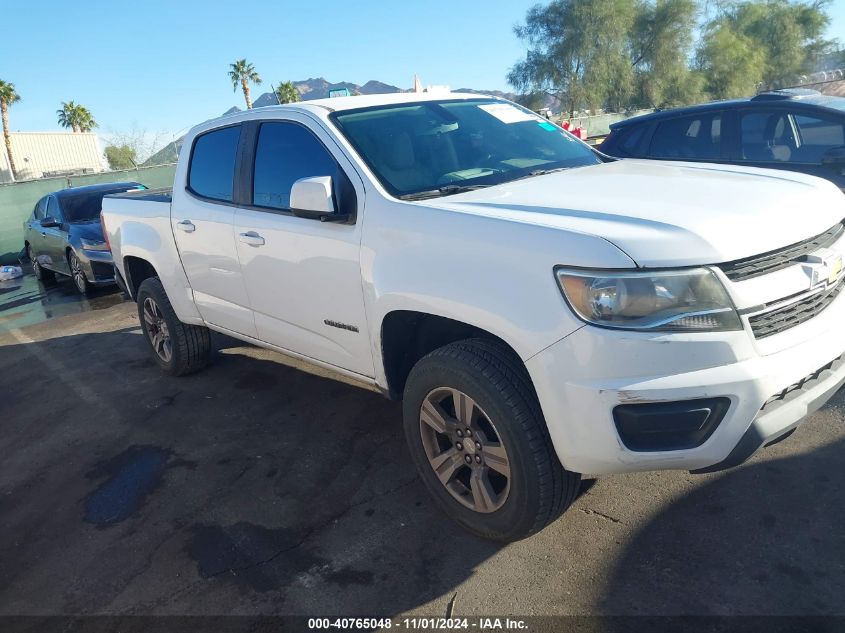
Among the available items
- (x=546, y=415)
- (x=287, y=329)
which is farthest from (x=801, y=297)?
(x=287, y=329)

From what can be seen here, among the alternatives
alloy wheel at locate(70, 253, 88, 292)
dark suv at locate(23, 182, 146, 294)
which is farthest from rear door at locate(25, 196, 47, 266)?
alloy wheel at locate(70, 253, 88, 292)

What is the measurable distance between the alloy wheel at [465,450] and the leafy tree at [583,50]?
53.3 metres

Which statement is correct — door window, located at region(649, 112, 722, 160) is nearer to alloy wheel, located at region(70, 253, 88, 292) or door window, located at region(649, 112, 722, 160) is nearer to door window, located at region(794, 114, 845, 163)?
door window, located at region(794, 114, 845, 163)

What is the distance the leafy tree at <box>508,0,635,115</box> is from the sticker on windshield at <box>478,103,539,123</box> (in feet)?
169

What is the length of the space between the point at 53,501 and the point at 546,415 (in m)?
2.92

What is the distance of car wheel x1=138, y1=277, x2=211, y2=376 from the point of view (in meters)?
5.14

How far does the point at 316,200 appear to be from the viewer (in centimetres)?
302

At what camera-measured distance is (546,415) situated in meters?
2.36

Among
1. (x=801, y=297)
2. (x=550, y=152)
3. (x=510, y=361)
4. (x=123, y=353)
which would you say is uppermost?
(x=550, y=152)

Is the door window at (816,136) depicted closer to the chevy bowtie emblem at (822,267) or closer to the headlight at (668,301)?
the chevy bowtie emblem at (822,267)

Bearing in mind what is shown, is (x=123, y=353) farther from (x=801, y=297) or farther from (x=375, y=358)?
(x=801, y=297)

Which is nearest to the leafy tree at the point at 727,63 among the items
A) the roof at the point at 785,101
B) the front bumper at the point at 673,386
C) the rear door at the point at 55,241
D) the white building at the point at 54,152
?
the white building at the point at 54,152

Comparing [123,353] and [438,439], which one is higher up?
[438,439]

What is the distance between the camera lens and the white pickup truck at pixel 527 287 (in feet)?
7.07
